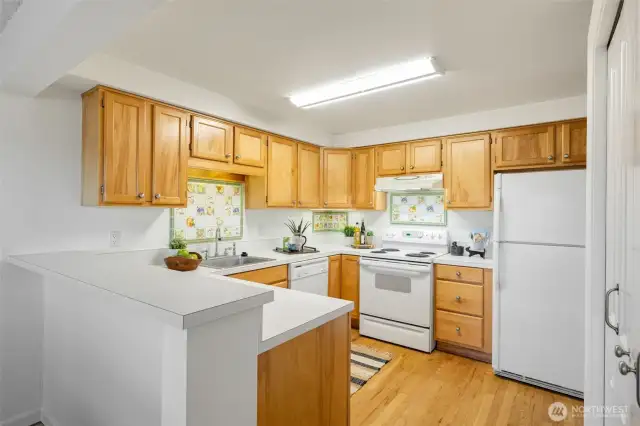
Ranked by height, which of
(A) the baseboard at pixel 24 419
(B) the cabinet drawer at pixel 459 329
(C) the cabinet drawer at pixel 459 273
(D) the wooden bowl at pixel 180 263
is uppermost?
(D) the wooden bowl at pixel 180 263

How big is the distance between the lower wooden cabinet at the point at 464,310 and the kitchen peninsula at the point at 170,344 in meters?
1.95

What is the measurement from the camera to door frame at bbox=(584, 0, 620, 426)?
1.41m

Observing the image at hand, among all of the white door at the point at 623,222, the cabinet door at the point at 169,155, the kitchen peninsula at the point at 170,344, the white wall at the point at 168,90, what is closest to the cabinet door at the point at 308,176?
the white wall at the point at 168,90

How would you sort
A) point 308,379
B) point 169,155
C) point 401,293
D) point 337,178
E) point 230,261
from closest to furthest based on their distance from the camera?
point 308,379 < point 169,155 < point 230,261 < point 401,293 < point 337,178

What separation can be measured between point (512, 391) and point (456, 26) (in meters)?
2.60

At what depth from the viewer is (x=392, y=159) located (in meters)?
3.83

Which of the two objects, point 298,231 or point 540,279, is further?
point 298,231

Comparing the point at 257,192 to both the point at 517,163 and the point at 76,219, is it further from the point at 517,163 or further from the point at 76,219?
the point at 517,163

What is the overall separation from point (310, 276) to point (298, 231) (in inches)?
25.5

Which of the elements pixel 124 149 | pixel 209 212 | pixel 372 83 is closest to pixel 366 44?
pixel 372 83

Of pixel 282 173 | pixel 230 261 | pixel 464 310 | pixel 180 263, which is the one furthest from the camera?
pixel 282 173

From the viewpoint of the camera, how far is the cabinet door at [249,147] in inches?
120

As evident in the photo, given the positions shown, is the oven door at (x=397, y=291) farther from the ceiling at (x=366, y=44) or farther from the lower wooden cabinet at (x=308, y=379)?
the lower wooden cabinet at (x=308, y=379)

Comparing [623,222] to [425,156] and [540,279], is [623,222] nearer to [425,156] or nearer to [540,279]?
[540,279]
